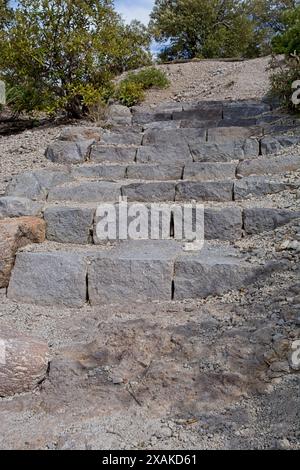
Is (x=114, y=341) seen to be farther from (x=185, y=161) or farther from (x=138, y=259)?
(x=185, y=161)

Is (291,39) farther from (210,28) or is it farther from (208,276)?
(210,28)

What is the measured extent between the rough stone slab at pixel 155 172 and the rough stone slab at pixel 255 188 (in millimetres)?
695

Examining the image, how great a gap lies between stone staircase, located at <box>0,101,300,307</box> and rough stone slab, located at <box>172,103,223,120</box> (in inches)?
0.7

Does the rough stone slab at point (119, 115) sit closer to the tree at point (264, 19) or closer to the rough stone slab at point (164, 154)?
the rough stone slab at point (164, 154)

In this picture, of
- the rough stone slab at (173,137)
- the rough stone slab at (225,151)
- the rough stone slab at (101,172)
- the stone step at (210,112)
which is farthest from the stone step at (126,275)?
the stone step at (210,112)

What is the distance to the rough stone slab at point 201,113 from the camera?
244 inches

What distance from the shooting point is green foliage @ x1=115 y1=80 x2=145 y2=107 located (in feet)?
24.2

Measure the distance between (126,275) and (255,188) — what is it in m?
1.48

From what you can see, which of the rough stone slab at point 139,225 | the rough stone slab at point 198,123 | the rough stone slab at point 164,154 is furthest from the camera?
the rough stone slab at point 198,123

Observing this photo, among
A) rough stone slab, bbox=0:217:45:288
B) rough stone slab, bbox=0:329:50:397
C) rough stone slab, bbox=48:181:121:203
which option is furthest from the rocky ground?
rough stone slab, bbox=48:181:121:203

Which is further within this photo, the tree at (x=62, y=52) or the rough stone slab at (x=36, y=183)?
the tree at (x=62, y=52)

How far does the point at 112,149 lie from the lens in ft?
17.2

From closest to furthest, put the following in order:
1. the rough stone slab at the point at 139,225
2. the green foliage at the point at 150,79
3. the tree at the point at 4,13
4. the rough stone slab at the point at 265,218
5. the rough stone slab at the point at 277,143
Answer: the rough stone slab at the point at 265,218 < the rough stone slab at the point at 139,225 < the rough stone slab at the point at 277,143 < the tree at the point at 4,13 < the green foliage at the point at 150,79

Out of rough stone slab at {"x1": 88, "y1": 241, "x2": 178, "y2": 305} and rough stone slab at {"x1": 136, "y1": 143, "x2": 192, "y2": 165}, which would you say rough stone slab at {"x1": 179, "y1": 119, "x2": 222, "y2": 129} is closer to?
rough stone slab at {"x1": 136, "y1": 143, "x2": 192, "y2": 165}
